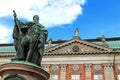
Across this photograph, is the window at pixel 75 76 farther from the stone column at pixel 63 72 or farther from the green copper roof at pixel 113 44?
the green copper roof at pixel 113 44

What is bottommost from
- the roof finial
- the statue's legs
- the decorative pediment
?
the statue's legs

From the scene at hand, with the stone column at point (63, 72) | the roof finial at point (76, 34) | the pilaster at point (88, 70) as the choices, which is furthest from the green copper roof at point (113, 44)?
the stone column at point (63, 72)

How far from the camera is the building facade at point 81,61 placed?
42.5m

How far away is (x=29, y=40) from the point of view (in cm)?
949

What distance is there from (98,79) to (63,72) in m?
6.03

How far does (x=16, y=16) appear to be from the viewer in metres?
9.82

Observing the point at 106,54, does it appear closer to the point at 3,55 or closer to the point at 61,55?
the point at 61,55

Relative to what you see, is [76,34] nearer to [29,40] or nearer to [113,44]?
[113,44]

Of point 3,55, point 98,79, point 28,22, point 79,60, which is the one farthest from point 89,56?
point 28,22

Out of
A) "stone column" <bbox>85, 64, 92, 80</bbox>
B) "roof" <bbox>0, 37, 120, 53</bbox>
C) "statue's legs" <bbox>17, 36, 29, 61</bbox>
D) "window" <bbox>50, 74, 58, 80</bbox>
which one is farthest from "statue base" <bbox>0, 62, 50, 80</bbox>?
"roof" <bbox>0, 37, 120, 53</bbox>

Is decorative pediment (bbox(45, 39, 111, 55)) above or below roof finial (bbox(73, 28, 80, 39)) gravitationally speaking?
below

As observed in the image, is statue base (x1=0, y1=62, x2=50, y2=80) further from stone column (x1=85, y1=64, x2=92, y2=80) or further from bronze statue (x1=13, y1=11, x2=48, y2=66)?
stone column (x1=85, y1=64, x2=92, y2=80)

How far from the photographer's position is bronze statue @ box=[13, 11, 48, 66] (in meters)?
9.41

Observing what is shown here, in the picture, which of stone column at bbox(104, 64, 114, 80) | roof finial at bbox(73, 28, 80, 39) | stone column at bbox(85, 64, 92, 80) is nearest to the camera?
stone column at bbox(104, 64, 114, 80)
